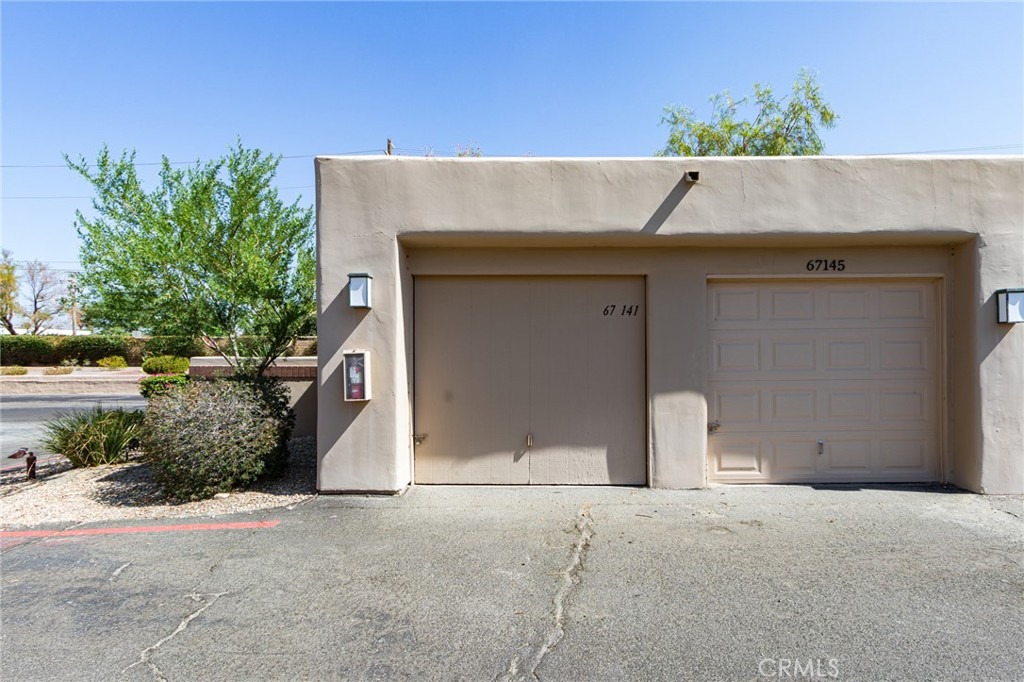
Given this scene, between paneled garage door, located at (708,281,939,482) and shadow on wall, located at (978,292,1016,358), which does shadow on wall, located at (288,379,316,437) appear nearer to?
paneled garage door, located at (708,281,939,482)

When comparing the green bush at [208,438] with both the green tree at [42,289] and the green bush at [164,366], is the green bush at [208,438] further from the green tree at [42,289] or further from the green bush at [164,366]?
the green tree at [42,289]

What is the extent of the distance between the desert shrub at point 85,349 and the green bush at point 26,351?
46 cm

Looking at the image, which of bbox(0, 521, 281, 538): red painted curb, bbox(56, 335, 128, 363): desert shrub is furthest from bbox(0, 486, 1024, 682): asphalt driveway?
bbox(56, 335, 128, 363): desert shrub

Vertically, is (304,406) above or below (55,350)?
below

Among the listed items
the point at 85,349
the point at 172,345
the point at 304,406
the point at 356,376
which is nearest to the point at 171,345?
the point at 172,345

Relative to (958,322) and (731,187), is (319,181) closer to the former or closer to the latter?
(731,187)

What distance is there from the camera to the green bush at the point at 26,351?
28.4 meters

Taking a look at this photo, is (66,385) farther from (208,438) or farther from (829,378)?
(829,378)

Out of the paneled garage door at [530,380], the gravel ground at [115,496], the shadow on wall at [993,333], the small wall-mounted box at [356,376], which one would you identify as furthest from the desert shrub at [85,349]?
the shadow on wall at [993,333]

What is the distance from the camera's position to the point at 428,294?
7055 millimetres

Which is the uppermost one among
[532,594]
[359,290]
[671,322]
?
[359,290]

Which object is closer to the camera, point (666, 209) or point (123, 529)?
point (123, 529)

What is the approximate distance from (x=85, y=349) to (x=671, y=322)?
1272 inches

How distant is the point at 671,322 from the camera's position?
22.1ft
